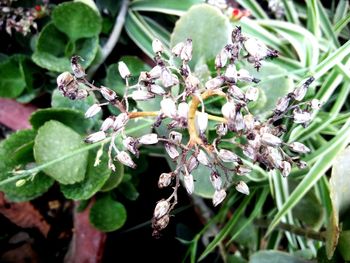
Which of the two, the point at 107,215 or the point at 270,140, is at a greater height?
the point at 270,140

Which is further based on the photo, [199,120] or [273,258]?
[273,258]

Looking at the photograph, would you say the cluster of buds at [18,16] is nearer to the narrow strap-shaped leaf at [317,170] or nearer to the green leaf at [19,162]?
the green leaf at [19,162]

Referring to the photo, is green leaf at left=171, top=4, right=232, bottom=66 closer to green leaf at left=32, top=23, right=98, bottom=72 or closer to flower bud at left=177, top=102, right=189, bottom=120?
green leaf at left=32, top=23, right=98, bottom=72

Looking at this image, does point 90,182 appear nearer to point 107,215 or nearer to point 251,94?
point 107,215

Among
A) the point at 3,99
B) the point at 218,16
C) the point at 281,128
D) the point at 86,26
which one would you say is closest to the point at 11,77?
the point at 3,99

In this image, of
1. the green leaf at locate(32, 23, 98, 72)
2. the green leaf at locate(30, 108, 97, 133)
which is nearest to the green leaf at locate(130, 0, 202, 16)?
the green leaf at locate(32, 23, 98, 72)

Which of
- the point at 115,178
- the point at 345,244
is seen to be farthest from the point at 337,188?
the point at 115,178

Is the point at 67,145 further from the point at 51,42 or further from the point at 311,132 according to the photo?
the point at 311,132
